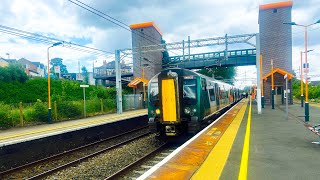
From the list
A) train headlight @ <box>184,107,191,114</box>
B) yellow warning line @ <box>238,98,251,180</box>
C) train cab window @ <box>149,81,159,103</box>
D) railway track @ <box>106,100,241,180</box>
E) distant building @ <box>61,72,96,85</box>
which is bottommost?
railway track @ <box>106,100,241,180</box>

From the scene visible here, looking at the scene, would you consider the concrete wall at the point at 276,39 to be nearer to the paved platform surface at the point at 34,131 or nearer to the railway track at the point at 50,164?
the paved platform surface at the point at 34,131

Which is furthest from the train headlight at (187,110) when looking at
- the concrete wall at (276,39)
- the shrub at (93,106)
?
the concrete wall at (276,39)

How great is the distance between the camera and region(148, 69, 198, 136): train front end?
11.2 metres

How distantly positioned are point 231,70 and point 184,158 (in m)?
80.1

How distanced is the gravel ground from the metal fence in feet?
61.7

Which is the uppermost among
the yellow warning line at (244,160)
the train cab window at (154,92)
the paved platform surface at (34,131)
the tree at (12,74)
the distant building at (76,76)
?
the distant building at (76,76)

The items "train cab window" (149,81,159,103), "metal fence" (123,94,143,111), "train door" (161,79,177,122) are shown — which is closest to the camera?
"train door" (161,79,177,122)

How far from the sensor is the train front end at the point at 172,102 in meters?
11.2

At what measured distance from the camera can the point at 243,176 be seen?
17.6 ft

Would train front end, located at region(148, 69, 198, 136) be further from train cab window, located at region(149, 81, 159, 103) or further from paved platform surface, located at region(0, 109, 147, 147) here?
paved platform surface, located at region(0, 109, 147, 147)

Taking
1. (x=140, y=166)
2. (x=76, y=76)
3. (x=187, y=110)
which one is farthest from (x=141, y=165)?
(x=76, y=76)

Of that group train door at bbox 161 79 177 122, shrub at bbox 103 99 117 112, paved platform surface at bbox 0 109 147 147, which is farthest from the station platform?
shrub at bbox 103 99 117 112

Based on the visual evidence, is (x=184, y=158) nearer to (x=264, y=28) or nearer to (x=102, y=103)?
(x=102, y=103)

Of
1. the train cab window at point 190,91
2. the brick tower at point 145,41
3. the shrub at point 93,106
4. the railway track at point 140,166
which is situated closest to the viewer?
the railway track at point 140,166
